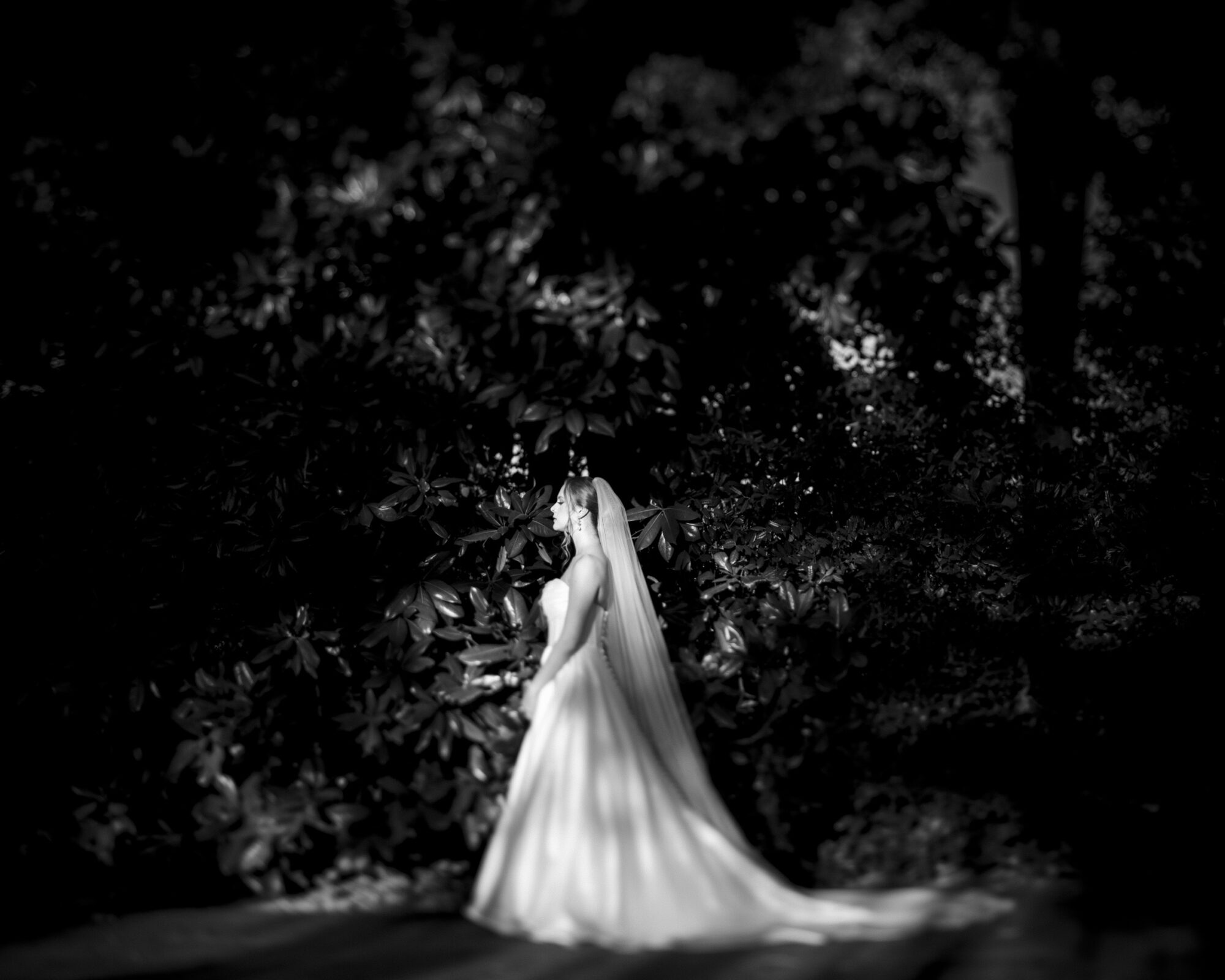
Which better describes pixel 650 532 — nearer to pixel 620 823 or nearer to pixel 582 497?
pixel 582 497

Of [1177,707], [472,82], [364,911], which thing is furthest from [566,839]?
[472,82]

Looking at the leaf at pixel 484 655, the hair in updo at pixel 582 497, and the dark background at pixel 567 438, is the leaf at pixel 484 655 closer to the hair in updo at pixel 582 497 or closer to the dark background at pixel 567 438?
the dark background at pixel 567 438

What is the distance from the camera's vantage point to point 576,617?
3.71 meters

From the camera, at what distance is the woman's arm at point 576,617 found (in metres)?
3.71

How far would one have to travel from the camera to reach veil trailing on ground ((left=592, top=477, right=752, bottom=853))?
3.69 meters

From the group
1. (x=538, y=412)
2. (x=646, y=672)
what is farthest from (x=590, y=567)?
(x=538, y=412)

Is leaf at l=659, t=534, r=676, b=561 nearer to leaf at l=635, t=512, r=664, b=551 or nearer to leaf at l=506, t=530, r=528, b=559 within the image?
leaf at l=635, t=512, r=664, b=551

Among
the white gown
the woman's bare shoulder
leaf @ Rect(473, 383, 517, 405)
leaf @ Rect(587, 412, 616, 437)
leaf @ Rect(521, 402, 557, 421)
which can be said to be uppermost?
leaf @ Rect(473, 383, 517, 405)

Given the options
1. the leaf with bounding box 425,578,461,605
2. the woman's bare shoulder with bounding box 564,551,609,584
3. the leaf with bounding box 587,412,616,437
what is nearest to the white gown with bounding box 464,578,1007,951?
the woman's bare shoulder with bounding box 564,551,609,584

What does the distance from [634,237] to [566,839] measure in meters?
3.46

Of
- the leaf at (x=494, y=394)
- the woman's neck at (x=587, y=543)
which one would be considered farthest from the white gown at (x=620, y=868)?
the leaf at (x=494, y=394)

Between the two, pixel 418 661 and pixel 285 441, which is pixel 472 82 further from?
pixel 418 661

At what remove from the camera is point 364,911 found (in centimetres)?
383

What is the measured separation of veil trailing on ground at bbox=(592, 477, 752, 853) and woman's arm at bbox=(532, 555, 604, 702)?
15 cm
